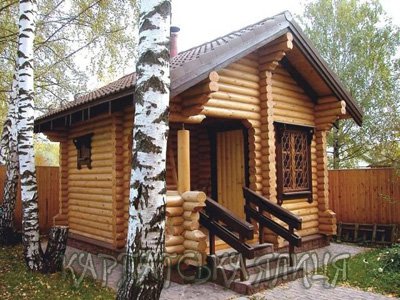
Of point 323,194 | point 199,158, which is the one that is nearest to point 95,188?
point 199,158

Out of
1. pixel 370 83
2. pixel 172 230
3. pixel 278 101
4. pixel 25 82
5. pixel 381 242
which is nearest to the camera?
pixel 172 230

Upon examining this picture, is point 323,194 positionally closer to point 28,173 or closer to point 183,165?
point 183,165

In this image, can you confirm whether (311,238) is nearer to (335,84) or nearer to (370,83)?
(335,84)

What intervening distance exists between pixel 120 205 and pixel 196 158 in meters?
2.84

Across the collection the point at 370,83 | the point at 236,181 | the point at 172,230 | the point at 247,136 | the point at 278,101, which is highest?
the point at 370,83

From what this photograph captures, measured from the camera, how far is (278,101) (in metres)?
8.43

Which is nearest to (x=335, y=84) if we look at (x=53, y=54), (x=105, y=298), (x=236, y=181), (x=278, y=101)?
(x=278, y=101)

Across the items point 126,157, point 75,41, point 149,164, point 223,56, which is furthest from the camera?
point 75,41

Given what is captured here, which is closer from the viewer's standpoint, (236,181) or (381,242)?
(236,181)

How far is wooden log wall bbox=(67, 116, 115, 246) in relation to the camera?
309 inches

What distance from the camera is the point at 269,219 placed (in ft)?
23.4

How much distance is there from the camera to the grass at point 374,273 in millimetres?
5945

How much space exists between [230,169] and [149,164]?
203 inches

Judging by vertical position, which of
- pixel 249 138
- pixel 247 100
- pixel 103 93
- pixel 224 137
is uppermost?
pixel 103 93
